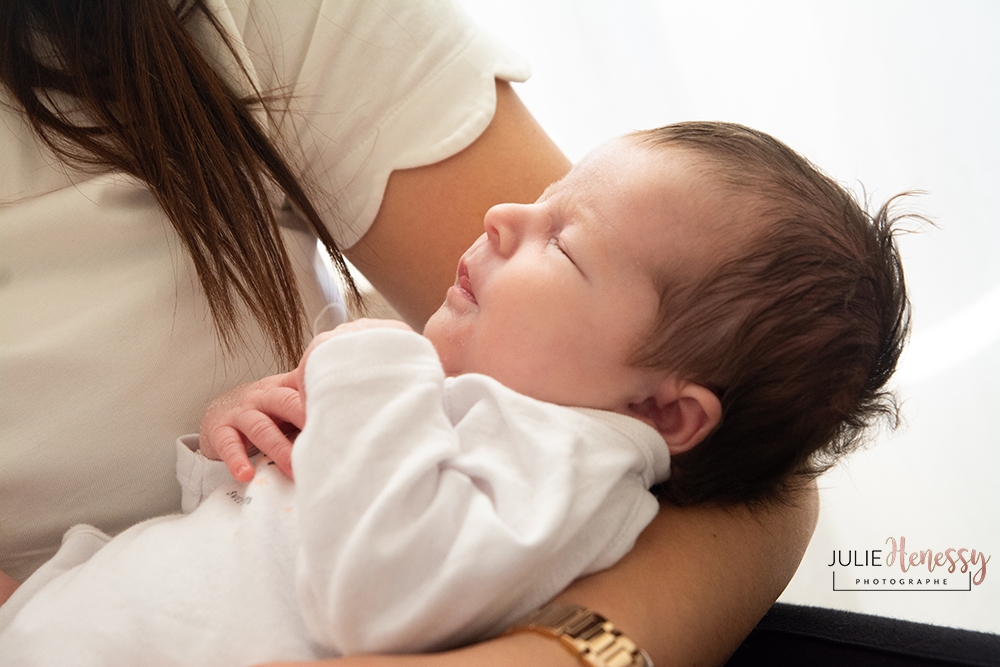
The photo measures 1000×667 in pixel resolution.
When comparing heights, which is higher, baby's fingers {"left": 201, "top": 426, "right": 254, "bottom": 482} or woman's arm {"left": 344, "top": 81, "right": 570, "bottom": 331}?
woman's arm {"left": 344, "top": 81, "right": 570, "bottom": 331}

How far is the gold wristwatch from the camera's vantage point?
2.12 feet

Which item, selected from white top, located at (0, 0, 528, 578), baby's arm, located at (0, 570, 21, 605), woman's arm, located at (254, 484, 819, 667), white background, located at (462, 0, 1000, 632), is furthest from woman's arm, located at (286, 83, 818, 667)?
white background, located at (462, 0, 1000, 632)

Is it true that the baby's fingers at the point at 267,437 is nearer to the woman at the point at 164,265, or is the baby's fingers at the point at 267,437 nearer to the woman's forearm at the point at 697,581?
the woman at the point at 164,265

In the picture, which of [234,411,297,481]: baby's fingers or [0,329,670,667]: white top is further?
[234,411,297,481]: baby's fingers

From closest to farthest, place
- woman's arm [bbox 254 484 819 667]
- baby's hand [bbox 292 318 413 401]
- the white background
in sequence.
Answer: woman's arm [bbox 254 484 819 667] → baby's hand [bbox 292 318 413 401] → the white background

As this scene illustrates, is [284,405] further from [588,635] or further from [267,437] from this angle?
[588,635]

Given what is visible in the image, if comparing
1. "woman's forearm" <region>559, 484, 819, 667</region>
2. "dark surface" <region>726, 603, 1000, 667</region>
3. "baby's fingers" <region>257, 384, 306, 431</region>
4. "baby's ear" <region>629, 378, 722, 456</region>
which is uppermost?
"baby's fingers" <region>257, 384, 306, 431</region>

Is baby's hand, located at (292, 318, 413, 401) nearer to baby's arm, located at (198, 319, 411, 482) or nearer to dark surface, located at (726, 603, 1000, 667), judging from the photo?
baby's arm, located at (198, 319, 411, 482)

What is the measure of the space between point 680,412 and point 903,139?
4.10ft

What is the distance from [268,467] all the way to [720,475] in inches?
18.5

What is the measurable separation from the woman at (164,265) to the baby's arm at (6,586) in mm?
35

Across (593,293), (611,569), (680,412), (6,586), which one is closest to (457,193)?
(593,293)

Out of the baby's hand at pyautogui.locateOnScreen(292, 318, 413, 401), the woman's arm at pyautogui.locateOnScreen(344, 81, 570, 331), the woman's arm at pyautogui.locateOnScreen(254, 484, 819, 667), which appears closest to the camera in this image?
the woman's arm at pyautogui.locateOnScreen(254, 484, 819, 667)

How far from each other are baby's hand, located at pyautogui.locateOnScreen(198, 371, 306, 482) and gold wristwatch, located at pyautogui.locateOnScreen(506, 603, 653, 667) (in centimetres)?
28
